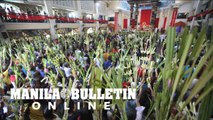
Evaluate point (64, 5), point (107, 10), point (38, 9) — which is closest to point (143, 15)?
point (107, 10)

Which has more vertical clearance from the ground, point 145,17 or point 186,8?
point 186,8

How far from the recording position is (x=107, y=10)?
21031 millimetres

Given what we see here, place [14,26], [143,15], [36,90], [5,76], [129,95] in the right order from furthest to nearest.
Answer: [143,15] → [14,26] → [5,76] → [36,90] → [129,95]

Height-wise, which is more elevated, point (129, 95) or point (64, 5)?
point (64, 5)

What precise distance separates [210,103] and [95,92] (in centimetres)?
55

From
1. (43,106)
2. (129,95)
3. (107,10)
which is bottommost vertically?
(43,106)

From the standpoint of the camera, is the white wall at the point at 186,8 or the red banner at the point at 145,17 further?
the red banner at the point at 145,17

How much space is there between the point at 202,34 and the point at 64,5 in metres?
13.5

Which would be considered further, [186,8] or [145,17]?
[145,17]

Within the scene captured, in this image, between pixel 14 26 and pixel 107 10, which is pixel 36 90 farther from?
pixel 107 10

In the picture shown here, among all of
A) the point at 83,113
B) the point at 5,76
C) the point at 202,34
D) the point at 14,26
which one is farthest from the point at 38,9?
the point at 202,34

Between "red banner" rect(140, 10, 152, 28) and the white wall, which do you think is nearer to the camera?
the white wall

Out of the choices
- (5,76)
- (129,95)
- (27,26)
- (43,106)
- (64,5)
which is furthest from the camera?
(64,5)

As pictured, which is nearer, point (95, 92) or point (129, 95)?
point (95, 92)
